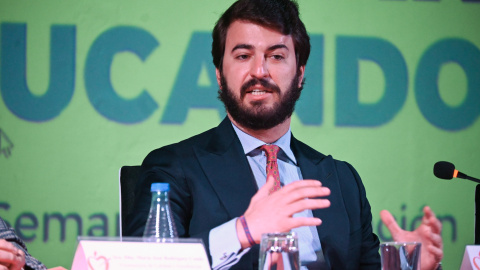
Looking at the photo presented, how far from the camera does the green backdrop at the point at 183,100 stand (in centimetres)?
306

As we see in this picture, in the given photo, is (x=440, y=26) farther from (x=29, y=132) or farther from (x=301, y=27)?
(x=29, y=132)

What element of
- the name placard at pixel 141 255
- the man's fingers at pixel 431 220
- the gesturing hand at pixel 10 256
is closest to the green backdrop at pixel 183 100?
the gesturing hand at pixel 10 256

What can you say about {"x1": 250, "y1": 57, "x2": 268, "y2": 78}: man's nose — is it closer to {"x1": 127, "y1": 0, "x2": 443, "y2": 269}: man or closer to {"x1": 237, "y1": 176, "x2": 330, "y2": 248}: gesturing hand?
{"x1": 127, "y1": 0, "x2": 443, "y2": 269}: man

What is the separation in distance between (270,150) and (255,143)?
0.25 feet

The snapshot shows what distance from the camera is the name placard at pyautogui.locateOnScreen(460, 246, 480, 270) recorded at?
4.96 ft

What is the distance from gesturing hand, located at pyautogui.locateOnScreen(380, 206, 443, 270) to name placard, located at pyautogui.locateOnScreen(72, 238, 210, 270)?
56 cm

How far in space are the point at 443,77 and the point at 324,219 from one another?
1723 mm

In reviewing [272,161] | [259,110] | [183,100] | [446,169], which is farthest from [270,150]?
[183,100]

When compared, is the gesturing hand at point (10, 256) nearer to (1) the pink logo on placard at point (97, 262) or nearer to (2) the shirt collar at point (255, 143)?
(1) the pink logo on placard at point (97, 262)

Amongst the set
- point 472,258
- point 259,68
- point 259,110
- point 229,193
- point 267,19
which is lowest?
point 472,258

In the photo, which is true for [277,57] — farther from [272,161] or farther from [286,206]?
[286,206]

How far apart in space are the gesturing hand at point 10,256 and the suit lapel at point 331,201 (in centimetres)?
96

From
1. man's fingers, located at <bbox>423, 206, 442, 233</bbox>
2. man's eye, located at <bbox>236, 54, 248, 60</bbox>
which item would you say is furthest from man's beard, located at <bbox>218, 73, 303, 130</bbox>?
man's fingers, located at <bbox>423, 206, 442, 233</bbox>

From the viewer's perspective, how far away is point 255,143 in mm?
2180
